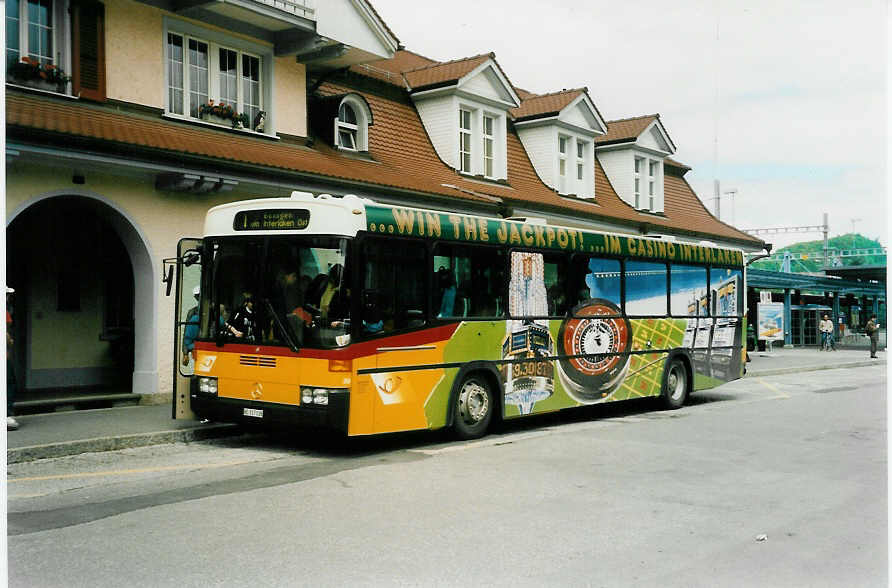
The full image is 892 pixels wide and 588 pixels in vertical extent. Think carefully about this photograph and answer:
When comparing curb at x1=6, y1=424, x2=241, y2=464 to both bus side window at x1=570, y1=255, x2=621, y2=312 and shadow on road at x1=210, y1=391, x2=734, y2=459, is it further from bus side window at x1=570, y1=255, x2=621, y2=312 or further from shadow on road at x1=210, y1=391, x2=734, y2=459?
bus side window at x1=570, y1=255, x2=621, y2=312

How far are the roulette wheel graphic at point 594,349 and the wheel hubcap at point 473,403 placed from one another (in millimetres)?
1733

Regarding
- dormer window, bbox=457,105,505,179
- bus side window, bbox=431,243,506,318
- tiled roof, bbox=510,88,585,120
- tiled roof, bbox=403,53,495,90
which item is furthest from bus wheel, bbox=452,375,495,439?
tiled roof, bbox=510,88,585,120

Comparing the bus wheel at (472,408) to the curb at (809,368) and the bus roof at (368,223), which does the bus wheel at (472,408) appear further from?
the curb at (809,368)

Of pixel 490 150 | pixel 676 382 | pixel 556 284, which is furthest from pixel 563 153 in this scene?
pixel 556 284

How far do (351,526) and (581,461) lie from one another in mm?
3651

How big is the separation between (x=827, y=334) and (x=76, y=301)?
3151cm

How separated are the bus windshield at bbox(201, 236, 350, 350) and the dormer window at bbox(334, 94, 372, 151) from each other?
7700mm

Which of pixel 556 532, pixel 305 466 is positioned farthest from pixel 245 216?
pixel 556 532

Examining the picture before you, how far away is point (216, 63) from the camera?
14.9 metres

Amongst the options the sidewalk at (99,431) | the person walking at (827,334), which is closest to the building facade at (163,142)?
the sidewalk at (99,431)

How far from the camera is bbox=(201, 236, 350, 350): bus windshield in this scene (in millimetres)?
9492

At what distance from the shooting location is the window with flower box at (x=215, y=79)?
14320mm

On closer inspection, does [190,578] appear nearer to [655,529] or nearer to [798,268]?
[655,529]

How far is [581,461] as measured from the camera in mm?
9367
